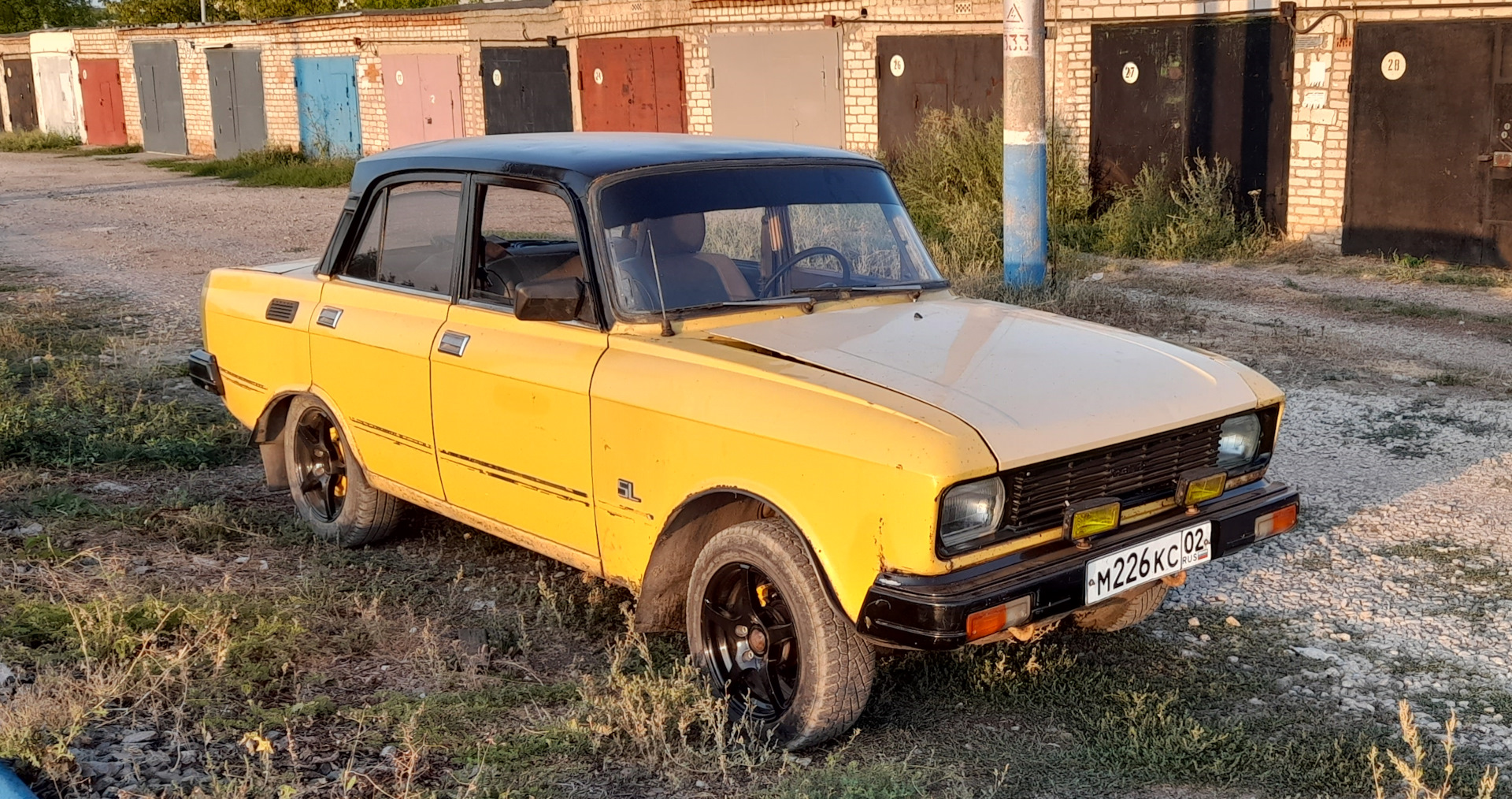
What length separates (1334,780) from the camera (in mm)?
3646

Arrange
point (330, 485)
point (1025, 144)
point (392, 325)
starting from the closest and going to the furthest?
1. point (392, 325)
2. point (330, 485)
3. point (1025, 144)

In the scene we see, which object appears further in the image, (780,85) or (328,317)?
(780,85)

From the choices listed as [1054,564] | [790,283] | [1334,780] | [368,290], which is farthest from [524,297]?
[1334,780]

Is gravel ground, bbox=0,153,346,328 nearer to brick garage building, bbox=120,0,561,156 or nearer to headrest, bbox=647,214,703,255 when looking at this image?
brick garage building, bbox=120,0,561,156

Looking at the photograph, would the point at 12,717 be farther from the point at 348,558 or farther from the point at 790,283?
the point at 790,283

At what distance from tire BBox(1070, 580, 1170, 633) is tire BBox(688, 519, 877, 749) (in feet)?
3.56

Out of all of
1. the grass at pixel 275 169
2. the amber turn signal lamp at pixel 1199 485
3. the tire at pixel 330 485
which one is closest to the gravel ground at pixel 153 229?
the grass at pixel 275 169

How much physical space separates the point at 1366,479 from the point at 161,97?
3364 centimetres

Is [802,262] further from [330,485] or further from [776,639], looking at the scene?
[330,485]

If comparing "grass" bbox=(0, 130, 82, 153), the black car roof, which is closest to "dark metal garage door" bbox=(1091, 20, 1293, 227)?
the black car roof

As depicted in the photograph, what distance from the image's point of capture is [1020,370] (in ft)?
12.9

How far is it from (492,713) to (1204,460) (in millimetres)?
2226

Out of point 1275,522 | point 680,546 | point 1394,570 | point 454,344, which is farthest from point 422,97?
point 1275,522

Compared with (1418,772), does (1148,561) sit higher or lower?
higher
